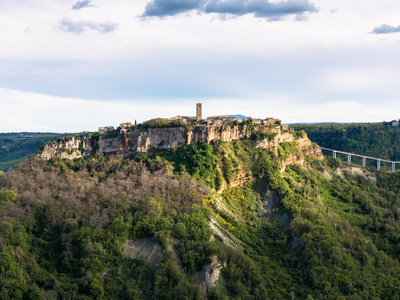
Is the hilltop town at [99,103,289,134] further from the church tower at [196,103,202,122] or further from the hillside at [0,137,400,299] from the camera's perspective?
the hillside at [0,137,400,299]

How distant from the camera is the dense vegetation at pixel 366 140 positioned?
411ft

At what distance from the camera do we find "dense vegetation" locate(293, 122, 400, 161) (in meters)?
125

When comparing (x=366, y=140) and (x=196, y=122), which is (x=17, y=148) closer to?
(x=196, y=122)

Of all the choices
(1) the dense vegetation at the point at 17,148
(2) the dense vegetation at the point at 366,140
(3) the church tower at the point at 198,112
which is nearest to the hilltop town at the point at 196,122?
(3) the church tower at the point at 198,112

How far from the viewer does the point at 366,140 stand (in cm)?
13238

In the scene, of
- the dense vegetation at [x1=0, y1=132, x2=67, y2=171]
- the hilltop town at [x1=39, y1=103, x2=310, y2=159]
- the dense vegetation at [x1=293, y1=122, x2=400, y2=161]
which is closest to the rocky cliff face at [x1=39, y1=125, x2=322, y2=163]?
the hilltop town at [x1=39, y1=103, x2=310, y2=159]

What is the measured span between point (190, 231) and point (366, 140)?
111414 millimetres

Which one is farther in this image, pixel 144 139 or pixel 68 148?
pixel 68 148

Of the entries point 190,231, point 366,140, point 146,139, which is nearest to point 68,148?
point 146,139

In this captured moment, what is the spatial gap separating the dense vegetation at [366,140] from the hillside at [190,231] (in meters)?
60.3

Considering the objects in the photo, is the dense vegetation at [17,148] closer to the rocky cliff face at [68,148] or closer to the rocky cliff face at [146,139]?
the rocky cliff face at [68,148]

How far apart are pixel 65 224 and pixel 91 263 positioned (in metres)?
8.22

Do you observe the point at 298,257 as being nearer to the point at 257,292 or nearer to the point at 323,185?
the point at 257,292

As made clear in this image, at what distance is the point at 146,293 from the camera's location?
117ft
